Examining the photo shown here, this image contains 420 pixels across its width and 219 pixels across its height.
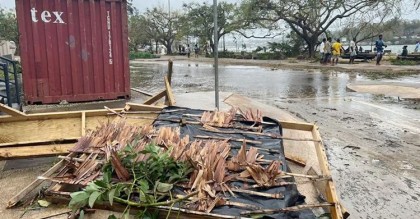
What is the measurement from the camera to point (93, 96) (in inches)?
319

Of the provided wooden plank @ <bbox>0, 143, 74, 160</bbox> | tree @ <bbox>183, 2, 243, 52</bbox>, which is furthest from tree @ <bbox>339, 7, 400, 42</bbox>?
wooden plank @ <bbox>0, 143, 74, 160</bbox>

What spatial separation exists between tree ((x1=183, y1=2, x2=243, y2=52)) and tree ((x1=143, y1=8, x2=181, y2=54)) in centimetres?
472

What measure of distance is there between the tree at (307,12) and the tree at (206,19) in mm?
8297

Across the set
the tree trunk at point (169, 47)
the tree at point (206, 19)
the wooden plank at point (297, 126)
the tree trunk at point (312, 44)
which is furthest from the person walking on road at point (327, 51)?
the tree trunk at point (169, 47)

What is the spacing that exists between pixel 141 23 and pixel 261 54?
18.3 m

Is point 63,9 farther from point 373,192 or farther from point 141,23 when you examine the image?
point 141,23

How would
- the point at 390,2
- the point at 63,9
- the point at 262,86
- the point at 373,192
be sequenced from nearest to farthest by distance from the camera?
the point at 373,192, the point at 63,9, the point at 262,86, the point at 390,2

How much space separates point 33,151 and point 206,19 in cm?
3394

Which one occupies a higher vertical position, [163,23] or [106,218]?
[163,23]

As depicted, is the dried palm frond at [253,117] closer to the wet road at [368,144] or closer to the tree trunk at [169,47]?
the wet road at [368,144]

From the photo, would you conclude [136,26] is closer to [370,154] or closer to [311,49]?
[311,49]

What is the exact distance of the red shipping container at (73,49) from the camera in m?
7.40

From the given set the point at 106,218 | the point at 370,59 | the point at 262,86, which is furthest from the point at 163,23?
the point at 106,218

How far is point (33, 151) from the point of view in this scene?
3.70m
